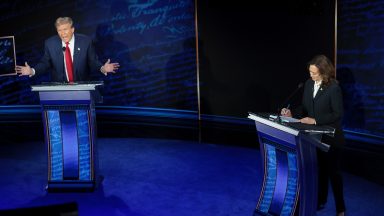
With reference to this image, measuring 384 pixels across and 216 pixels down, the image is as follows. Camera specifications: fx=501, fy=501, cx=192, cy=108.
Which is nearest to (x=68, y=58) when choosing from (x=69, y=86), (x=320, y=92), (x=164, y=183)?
(x=69, y=86)

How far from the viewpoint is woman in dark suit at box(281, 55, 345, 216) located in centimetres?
380

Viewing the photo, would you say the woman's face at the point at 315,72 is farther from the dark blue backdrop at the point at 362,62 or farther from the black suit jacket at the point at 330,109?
the dark blue backdrop at the point at 362,62

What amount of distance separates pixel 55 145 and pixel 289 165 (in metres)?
2.39

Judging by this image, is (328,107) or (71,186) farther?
(71,186)

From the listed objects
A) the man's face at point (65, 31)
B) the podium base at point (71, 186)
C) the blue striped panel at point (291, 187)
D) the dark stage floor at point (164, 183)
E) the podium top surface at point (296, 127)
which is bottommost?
the dark stage floor at point (164, 183)

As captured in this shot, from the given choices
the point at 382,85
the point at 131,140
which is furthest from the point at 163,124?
the point at 382,85

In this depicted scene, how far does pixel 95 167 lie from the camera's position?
4.88 m

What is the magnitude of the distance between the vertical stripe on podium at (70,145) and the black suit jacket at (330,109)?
2216mm

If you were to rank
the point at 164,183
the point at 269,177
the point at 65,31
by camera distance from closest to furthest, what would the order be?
the point at 269,177, the point at 65,31, the point at 164,183

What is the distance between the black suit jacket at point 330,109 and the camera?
3.80m

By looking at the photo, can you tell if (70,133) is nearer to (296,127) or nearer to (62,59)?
(62,59)

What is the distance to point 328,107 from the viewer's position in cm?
386

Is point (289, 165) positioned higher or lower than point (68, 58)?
lower

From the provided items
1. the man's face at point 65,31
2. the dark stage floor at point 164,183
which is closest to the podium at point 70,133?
the dark stage floor at point 164,183
